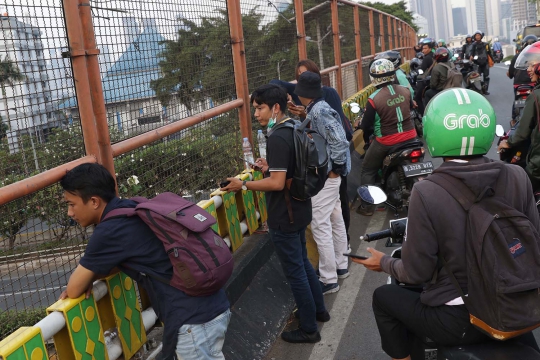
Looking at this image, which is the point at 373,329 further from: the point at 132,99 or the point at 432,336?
the point at 132,99

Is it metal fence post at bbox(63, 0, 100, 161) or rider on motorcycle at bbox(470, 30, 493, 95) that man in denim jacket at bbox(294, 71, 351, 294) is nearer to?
metal fence post at bbox(63, 0, 100, 161)

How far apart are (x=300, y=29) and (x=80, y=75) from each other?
16.9 feet

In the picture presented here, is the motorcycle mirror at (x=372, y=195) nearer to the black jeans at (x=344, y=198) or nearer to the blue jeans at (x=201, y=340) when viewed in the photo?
the blue jeans at (x=201, y=340)

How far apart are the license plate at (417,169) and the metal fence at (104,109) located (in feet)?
6.14

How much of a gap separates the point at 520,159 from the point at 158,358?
439cm

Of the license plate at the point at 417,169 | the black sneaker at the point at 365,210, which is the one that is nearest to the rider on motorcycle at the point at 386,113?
the license plate at the point at 417,169

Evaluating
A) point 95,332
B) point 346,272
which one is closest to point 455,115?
point 95,332

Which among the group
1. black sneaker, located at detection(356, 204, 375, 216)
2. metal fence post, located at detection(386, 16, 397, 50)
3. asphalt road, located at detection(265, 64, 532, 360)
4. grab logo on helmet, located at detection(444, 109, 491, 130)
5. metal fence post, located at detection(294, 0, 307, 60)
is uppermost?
metal fence post, located at detection(386, 16, 397, 50)

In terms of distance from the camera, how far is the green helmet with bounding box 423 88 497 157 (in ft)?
8.85

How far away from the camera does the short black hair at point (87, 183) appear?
2998 mm

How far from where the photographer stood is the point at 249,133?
20.6 ft

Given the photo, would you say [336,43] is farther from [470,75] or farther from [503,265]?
[503,265]

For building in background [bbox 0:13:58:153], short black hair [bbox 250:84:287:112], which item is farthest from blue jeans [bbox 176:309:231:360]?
short black hair [bbox 250:84:287:112]

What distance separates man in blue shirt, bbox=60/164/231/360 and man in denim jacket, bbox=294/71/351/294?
2.21m
